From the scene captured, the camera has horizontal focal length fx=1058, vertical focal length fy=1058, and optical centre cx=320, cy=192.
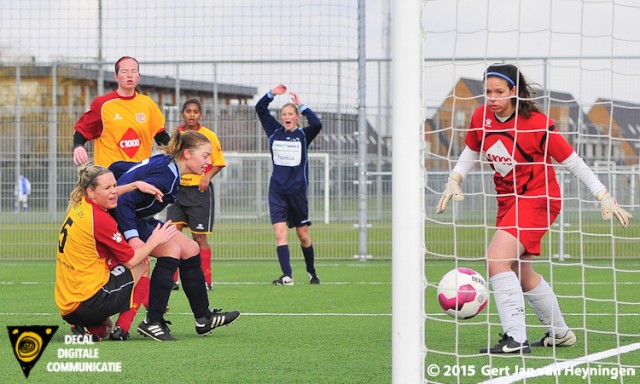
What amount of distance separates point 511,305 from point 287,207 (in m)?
5.75

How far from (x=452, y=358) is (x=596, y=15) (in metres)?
1.97

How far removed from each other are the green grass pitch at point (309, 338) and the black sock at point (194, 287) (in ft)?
0.59

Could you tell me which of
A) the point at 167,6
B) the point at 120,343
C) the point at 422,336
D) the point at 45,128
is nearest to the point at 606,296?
the point at 120,343

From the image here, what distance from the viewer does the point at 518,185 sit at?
6.25m

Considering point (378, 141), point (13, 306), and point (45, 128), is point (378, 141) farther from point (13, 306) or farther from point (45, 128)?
point (13, 306)

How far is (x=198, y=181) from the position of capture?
10.4 metres

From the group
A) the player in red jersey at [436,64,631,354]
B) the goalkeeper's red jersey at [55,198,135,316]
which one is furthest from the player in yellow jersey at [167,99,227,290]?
the player in red jersey at [436,64,631,354]

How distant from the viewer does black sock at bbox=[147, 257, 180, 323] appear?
6660mm

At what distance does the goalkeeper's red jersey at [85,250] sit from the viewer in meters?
6.42

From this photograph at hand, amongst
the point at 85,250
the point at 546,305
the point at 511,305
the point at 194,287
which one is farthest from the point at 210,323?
the point at 546,305

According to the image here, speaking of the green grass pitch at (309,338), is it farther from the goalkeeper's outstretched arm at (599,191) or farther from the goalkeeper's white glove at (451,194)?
the goalkeeper's white glove at (451,194)

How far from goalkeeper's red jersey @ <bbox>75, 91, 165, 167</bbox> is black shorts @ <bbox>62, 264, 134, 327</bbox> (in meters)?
2.15

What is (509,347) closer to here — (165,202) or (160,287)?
(160,287)

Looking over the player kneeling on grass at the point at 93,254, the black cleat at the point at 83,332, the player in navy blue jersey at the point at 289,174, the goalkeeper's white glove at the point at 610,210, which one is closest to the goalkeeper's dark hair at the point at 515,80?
the goalkeeper's white glove at the point at 610,210
